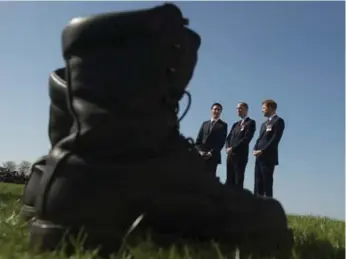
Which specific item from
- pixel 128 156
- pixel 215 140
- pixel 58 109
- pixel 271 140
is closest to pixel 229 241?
pixel 128 156

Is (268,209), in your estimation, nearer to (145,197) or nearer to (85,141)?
(145,197)

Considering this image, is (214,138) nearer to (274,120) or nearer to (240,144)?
(240,144)

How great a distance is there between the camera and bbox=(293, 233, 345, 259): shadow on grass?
2.25 m

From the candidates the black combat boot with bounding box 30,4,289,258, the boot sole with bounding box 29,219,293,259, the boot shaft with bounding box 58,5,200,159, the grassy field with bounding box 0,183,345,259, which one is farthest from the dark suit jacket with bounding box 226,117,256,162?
the boot shaft with bounding box 58,5,200,159

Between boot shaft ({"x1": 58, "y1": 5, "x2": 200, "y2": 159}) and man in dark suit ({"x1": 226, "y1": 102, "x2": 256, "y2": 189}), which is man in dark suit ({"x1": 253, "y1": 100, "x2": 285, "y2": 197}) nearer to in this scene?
man in dark suit ({"x1": 226, "y1": 102, "x2": 256, "y2": 189})

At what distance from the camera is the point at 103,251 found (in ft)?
6.46

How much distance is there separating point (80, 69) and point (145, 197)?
624 mm

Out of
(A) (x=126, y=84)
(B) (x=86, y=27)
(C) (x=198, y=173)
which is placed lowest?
(C) (x=198, y=173)

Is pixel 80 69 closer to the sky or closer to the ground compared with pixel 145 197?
closer to the sky

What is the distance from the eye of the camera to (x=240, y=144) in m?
8.62

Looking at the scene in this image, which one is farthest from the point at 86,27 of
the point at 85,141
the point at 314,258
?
the point at 314,258

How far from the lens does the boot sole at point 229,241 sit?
6.50ft

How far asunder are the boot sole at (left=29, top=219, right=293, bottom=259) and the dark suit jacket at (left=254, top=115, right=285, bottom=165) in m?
5.42

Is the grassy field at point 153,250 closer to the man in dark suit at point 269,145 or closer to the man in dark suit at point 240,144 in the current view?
the man in dark suit at point 269,145
